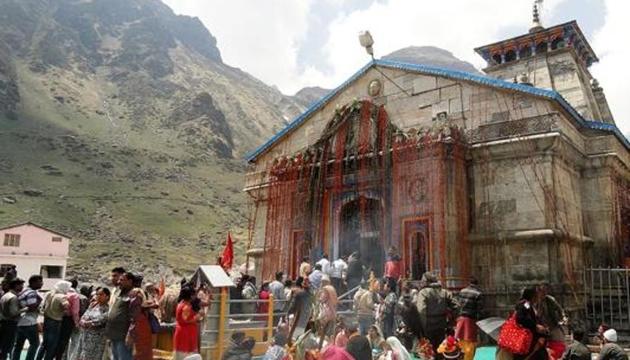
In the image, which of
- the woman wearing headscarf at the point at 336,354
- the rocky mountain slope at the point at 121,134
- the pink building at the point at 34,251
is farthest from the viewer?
the rocky mountain slope at the point at 121,134

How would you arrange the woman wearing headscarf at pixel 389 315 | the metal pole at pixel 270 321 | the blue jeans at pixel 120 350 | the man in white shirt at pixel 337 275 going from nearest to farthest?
the blue jeans at pixel 120 350, the metal pole at pixel 270 321, the woman wearing headscarf at pixel 389 315, the man in white shirt at pixel 337 275

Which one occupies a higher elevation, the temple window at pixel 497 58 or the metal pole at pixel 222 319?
the temple window at pixel 497 58

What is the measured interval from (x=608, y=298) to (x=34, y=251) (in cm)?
4209

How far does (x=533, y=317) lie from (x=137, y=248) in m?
51.0

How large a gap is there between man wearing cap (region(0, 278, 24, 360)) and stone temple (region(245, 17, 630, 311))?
30.5 ft

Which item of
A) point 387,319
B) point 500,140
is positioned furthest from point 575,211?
point 387,319

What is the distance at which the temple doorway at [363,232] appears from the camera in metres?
16.0

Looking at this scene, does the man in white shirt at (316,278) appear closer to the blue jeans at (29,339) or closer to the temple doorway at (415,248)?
the temple doorway at (415,248)

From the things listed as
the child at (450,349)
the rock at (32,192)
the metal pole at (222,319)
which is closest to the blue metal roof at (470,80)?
the child at (450,349)

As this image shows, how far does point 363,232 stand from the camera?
1644 cm

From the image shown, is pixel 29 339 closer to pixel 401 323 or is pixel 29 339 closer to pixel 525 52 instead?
pixel 401 323

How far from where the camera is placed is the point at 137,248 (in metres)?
53.0

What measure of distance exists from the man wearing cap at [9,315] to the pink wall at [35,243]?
36782mm

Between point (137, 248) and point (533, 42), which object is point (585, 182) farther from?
point (137, 248)
